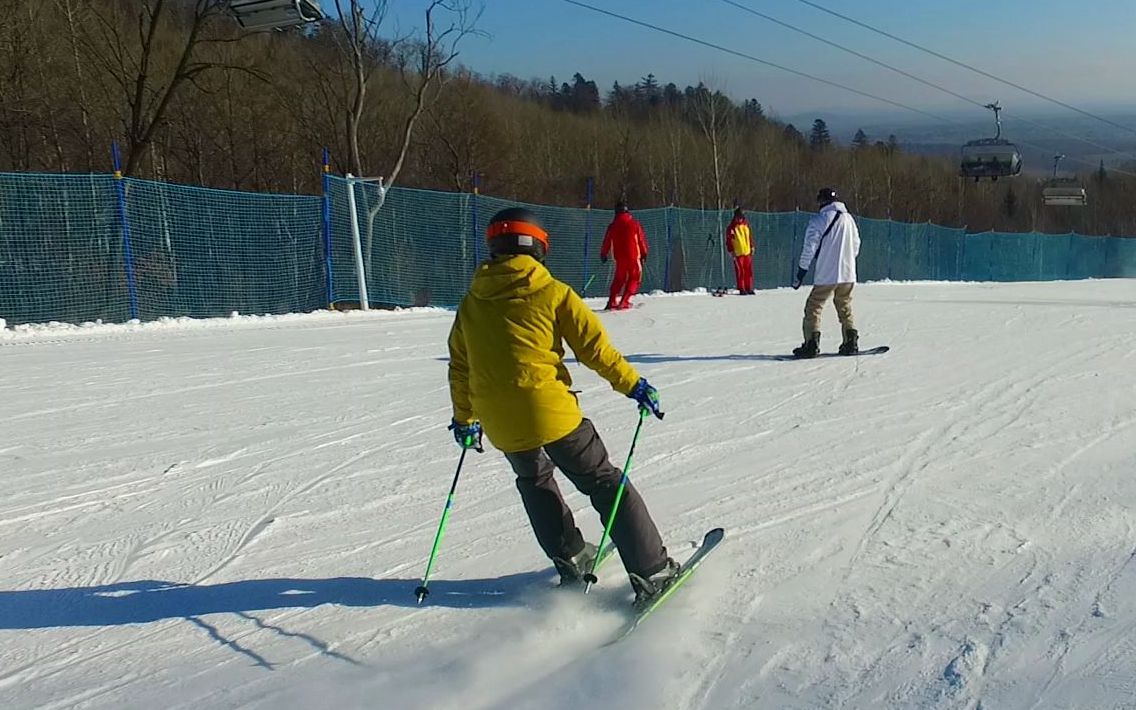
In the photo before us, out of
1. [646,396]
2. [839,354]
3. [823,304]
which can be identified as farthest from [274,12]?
[646,396]

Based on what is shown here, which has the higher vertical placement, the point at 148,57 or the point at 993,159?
the point at 148,57

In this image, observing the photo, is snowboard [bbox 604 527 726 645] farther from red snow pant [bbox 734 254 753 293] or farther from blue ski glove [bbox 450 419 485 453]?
red snow pant [bbox 734 254 753 293]

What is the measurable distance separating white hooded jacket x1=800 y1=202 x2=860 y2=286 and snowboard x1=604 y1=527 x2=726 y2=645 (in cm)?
557

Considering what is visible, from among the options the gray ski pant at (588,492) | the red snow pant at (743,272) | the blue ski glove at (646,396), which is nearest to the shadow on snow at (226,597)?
the gray ski pant at (588,492)

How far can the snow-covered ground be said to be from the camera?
9.30 ft

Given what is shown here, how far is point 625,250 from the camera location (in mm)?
14453

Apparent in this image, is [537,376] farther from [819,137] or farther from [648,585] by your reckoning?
[819,137]

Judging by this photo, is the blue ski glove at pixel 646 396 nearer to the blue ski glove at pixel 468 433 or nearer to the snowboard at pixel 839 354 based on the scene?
the blue ski glove at pixel 468 433

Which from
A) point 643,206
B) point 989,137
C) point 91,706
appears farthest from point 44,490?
point 643,206

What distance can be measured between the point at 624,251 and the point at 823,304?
5.96 metres

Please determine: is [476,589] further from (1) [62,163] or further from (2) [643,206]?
(2) [643,206]

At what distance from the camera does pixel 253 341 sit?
35.0 ft

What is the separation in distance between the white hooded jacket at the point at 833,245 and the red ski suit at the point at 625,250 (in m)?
5.80

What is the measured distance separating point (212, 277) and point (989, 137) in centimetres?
3601
